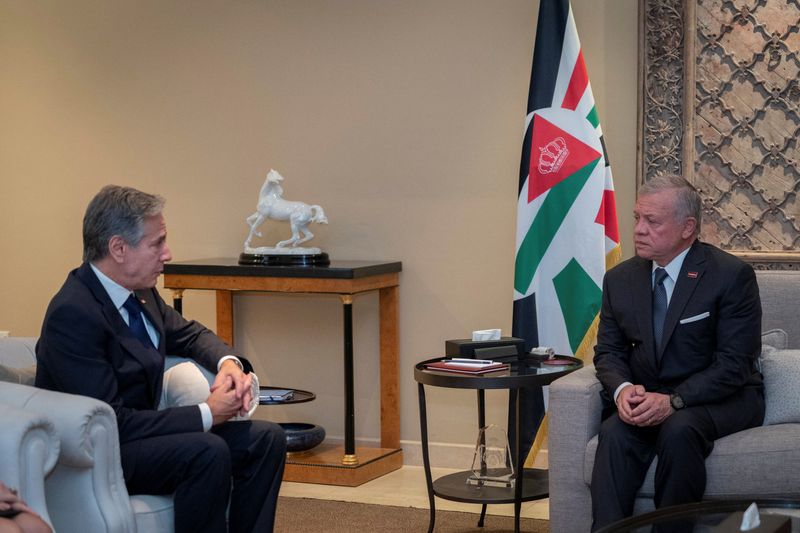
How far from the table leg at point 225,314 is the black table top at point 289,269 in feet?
0.81

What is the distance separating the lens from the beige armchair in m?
2.57

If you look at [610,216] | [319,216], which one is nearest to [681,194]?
[610,216]

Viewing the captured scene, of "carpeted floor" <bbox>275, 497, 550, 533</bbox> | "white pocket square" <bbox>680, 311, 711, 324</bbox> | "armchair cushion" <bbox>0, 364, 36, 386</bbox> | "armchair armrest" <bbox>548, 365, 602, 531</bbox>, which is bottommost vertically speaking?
"carpeted floor" <bbox>275, 497, 550, 533</bbox>

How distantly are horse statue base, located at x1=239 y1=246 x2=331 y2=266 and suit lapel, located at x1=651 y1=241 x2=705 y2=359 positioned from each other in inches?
70.9

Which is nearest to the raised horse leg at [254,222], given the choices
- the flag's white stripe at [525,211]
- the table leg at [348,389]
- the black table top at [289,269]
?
the black table top at [289,269]

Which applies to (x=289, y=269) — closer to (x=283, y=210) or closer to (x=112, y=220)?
(x=283, y=210)

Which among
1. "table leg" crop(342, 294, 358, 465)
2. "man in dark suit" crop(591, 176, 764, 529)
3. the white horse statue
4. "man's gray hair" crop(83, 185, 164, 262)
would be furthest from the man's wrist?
the white horse statue

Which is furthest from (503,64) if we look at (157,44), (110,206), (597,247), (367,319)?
(110,206)

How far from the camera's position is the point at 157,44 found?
5312mm

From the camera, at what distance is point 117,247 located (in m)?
2.95

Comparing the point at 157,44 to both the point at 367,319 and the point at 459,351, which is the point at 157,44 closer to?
the point at 367,319

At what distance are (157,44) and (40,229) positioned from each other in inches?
46.1

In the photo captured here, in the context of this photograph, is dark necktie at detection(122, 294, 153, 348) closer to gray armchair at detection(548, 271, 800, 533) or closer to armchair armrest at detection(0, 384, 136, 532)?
armchair armrest at detection(0, 384, 136, 532)

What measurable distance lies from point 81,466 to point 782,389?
6.87 feet
